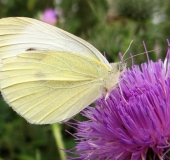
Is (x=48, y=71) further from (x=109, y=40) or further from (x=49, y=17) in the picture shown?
(x=49, y=17)

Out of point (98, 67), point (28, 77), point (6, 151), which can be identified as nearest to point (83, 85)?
point (98, 67)

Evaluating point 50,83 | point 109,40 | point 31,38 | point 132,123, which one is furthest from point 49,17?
point 132,123

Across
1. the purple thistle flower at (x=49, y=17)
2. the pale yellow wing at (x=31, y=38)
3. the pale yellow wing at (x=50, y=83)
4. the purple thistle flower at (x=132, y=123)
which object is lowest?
the purple thistle flower at (x=132, y=123)

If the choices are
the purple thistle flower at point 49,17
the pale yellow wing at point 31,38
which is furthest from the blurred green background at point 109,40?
the pale yellow wing at point 31,38

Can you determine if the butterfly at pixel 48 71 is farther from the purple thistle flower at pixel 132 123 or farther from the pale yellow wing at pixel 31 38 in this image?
the purple thistle flower at pixel 132 123

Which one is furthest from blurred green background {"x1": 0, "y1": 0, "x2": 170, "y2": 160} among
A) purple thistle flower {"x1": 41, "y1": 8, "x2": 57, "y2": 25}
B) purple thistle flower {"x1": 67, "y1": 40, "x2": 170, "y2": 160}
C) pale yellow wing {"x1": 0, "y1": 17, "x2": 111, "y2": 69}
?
purple thistle flower {"x1": 67, "y1": 40, "x2": 170, "y2": 160}
